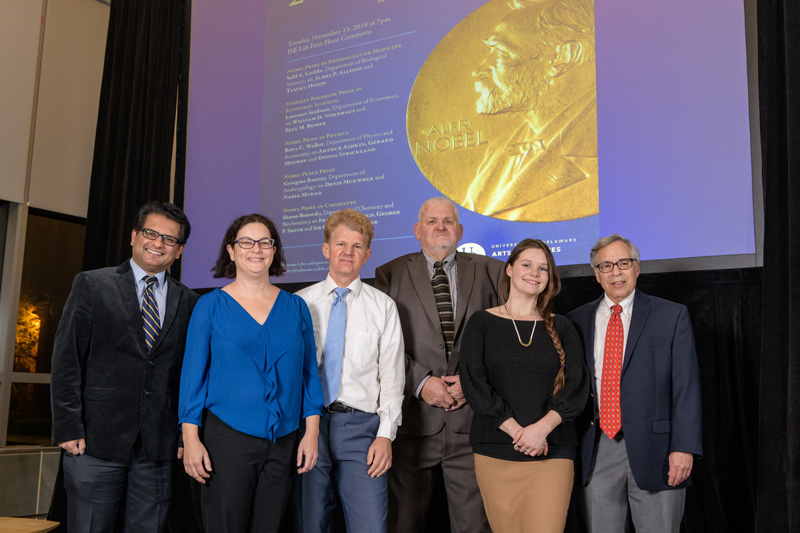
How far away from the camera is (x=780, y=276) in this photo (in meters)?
2.83

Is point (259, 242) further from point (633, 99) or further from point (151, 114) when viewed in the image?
point (151, 114)

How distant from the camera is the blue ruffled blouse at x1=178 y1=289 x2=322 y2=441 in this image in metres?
2.16

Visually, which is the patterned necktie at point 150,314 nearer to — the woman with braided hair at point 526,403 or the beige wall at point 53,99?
the woman with braided hair at point 526,403

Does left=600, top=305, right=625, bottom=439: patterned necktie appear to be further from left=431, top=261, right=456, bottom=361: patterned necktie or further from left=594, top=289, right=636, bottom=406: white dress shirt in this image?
left=431, top=261, right=456, bottom=361: patterned necktie

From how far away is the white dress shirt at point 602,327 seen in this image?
2.69m

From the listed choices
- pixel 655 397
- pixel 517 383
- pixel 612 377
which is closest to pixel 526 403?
pixel 517 383

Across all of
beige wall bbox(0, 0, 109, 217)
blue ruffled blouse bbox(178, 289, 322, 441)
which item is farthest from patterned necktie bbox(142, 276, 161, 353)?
beige wall bbox(0, 0, 109, 217)

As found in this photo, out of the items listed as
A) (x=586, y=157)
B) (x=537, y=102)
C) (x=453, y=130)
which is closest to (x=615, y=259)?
(x=586, y=157)

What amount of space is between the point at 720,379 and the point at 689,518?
2.06 ft

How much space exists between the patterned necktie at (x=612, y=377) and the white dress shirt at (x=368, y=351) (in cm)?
74

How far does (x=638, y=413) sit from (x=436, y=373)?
0.79 m

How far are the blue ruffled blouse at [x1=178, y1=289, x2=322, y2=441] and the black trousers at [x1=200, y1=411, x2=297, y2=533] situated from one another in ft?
0.11

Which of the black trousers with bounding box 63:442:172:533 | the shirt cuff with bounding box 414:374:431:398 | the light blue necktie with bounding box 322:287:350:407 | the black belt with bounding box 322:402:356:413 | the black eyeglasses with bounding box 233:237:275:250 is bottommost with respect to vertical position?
the black trousers with bounding box 63:442:172:533

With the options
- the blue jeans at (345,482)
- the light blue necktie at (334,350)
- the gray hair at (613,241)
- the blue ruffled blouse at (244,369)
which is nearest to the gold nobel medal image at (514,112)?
the gray hair at (613,241)
